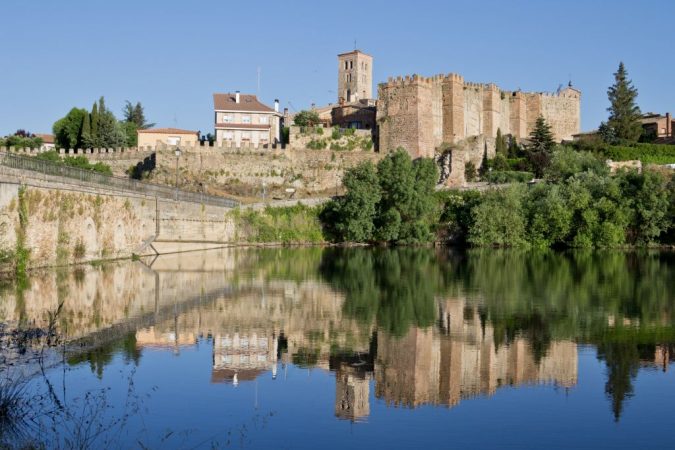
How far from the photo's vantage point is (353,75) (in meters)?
102

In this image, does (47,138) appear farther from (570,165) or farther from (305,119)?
(570,165)

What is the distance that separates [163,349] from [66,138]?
7386 centimetres

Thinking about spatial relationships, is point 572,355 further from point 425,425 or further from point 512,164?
point 512,164

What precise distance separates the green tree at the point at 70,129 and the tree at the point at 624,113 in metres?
50.6

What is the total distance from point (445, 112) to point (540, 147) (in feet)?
28.3

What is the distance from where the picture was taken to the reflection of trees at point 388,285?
19891 millimetres

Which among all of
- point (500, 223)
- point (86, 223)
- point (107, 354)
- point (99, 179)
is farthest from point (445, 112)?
point (107, 354)

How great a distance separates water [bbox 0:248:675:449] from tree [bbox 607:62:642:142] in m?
48.9

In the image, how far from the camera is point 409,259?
1634 inches

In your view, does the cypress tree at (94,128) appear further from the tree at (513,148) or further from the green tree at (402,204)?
the tree at (513,148)

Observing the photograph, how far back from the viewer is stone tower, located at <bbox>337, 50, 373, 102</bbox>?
101625 mm

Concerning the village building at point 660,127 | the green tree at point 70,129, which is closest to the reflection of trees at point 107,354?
the green tree at point 70,129

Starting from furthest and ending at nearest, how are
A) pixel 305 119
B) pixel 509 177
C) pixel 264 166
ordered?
pixel 305 119 → pixel 264 166 → pixel 509 177

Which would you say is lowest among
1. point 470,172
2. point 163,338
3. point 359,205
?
point 163,338
